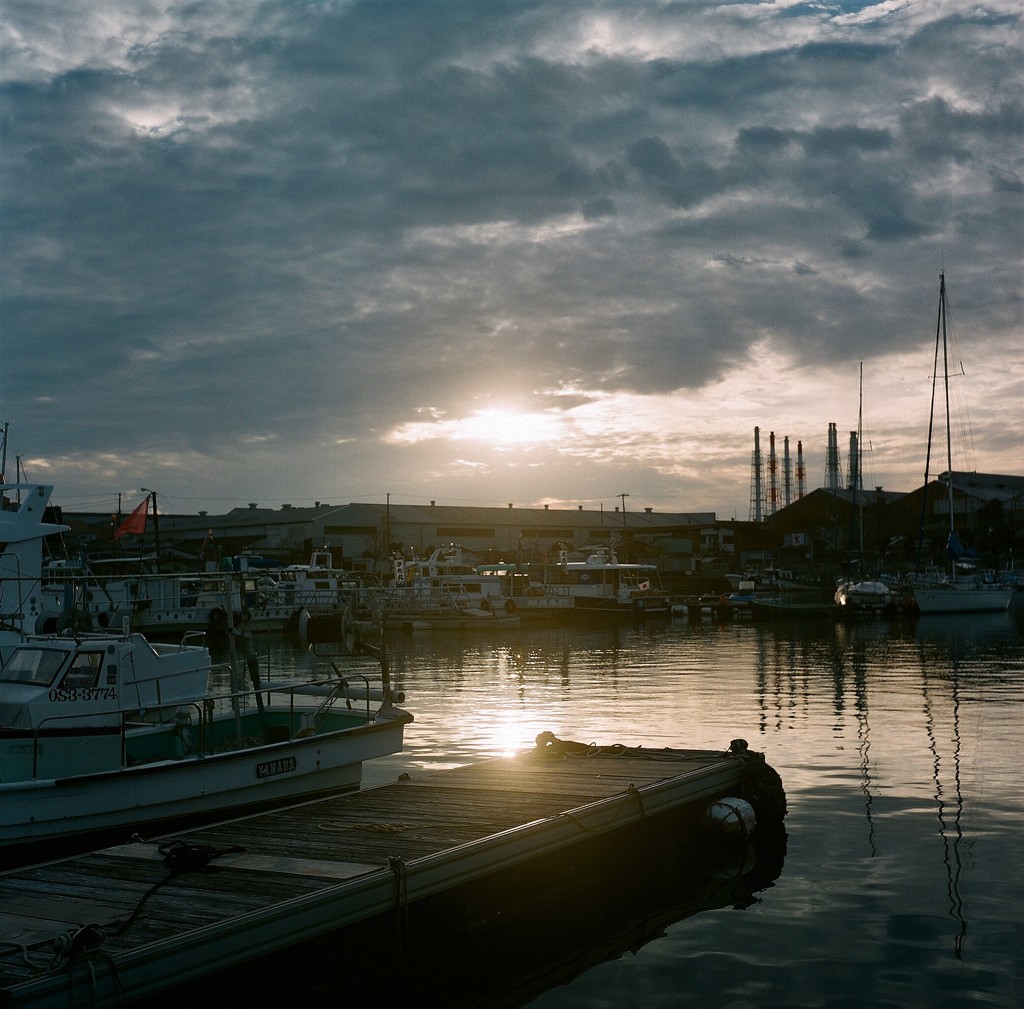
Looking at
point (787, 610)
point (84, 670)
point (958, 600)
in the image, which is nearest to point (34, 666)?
point (84, 670)

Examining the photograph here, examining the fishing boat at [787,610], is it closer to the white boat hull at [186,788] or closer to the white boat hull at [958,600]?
the white boat hull at [958,600]

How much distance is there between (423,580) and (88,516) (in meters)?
79.6

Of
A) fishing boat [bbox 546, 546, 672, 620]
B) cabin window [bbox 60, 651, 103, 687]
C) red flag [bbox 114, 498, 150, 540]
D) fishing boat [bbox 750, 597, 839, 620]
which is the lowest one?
fishing boat [bbox 750, 597, 839, 620]

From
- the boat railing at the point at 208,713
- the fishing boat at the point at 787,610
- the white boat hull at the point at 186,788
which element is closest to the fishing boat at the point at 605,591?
the fishing boat at the point at 787,610

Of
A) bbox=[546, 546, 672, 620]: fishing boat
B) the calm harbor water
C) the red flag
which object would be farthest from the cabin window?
bbox=[546, 546, 672, 620]: fishing boat

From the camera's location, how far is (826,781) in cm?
1952

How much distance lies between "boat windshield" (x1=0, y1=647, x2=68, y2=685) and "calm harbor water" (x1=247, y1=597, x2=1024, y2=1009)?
631 cm

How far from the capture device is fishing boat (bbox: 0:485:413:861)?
14219 mm

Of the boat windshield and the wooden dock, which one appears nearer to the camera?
the wooden dock

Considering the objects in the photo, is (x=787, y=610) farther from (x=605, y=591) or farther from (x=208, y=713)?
(x=208, y=713)

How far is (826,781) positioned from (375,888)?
38.8 ft

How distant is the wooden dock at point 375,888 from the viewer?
27.3 ft

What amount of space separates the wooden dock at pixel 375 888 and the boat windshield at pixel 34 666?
16.1 ft

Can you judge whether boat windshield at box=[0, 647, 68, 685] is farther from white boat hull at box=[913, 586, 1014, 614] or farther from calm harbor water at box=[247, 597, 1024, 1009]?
white boat hull at box=[913, 586, 1014, 614]
